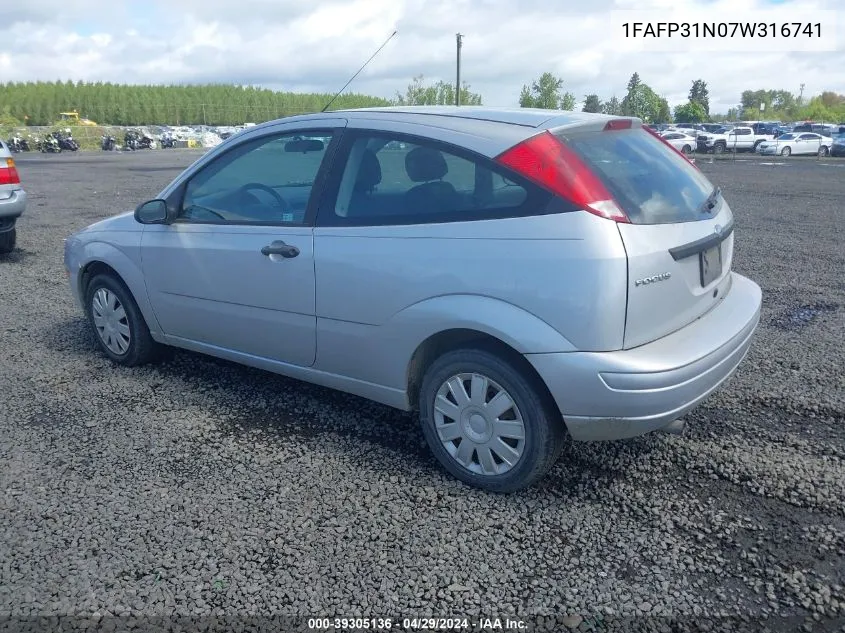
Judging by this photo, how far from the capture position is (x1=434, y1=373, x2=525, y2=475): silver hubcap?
3.29m

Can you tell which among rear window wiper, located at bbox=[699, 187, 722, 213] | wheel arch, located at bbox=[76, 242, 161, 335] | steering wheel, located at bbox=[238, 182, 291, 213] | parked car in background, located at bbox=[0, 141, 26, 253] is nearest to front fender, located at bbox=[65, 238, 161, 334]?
wheel arch, located at bbox=[76, 242, 161, 335]

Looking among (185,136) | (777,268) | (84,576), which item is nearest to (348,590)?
(84,576)

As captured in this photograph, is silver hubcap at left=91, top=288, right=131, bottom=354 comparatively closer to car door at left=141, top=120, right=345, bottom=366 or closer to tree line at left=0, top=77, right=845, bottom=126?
car door at left=141, top=120, right=345, bottom=366

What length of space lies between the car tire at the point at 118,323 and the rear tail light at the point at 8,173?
16.4 ft

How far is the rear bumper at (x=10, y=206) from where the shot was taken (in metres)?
9.10

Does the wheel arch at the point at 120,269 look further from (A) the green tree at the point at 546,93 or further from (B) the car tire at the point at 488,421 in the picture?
(A) the green tree at the point at 546,93

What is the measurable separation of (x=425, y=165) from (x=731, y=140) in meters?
45.3

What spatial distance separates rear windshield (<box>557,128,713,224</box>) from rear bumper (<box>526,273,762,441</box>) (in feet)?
1.86

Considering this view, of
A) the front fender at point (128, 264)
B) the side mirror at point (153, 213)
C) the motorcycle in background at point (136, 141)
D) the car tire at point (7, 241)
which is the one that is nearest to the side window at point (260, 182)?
the side mirror at point (153, 213)

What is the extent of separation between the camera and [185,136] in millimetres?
68062

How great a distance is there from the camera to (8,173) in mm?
9156

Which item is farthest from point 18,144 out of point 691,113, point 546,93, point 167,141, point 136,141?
point 691,113

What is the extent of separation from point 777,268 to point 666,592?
21.3ft

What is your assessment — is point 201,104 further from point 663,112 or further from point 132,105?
point 663,112
